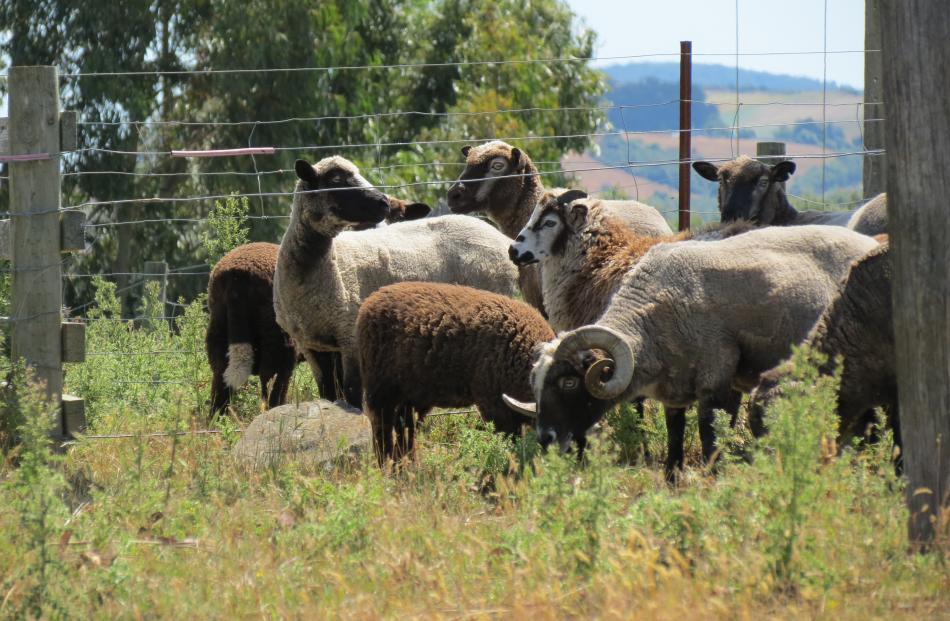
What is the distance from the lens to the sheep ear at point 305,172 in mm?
9344

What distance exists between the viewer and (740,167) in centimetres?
1022

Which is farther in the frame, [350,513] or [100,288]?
Answer: [100,288]

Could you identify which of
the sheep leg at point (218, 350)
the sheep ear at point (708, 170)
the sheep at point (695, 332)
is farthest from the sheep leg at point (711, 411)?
the sheep leg at point (218, 350)

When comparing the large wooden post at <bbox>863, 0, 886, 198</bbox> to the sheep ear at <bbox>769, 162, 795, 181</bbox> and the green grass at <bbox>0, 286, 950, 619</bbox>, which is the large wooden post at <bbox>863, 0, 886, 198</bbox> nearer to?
the sheep ear at <bbox>769, 162, 795, 181</bbox>

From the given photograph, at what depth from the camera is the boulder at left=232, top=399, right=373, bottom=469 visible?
24.0 feet

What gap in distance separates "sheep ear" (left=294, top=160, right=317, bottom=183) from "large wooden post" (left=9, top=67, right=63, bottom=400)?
6.48ft

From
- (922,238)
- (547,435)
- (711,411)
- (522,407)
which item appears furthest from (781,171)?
(922,238)

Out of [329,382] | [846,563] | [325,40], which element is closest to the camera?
[846,563]

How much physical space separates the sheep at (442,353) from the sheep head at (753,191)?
2827 millimetres

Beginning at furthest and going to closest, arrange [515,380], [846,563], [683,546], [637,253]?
[637,253]
[515,380]
[683,546]
[846,563]

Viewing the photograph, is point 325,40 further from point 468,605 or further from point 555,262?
point 468,605

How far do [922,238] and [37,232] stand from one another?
17.2 feet

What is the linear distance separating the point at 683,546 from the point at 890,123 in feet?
6.31

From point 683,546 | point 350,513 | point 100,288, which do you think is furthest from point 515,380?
point 100,288
